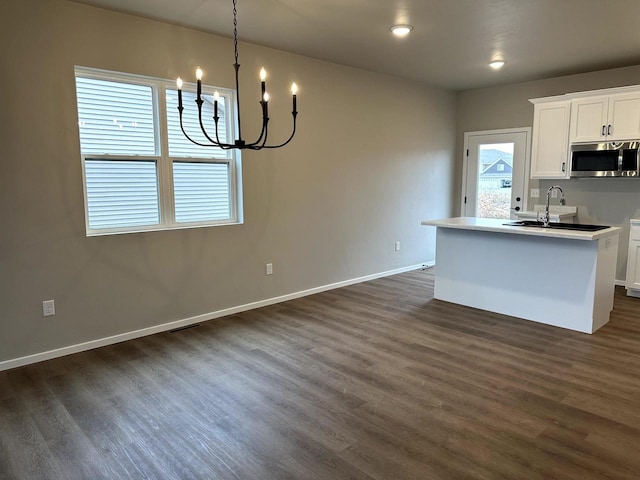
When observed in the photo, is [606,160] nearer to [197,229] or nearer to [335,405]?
[335,405]

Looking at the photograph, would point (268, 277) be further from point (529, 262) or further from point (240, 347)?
point (529, 262)

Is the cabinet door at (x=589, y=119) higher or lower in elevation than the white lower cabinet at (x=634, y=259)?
higher

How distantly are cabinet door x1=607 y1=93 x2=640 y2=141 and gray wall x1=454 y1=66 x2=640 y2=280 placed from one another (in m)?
0.52

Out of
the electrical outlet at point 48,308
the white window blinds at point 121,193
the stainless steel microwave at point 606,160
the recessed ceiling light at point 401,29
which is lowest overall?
the electrical outlet at point 48,308

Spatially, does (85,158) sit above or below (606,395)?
above

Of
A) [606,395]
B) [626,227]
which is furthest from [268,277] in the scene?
[626,227]

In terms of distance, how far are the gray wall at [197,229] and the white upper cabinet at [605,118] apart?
6.39 ft

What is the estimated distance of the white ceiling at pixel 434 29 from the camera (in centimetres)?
332

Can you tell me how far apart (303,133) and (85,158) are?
225cm

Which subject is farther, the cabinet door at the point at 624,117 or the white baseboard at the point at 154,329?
the cabinet door at the point at 624,117

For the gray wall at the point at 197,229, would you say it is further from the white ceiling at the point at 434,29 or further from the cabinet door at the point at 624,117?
the cabinet door at the point at 624,117

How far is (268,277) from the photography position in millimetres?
4672

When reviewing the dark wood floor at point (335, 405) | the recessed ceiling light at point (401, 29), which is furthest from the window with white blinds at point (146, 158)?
the recessed ceiling light at point (401, 29)

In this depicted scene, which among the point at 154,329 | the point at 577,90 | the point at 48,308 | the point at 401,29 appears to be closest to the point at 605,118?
the point at 577,90
